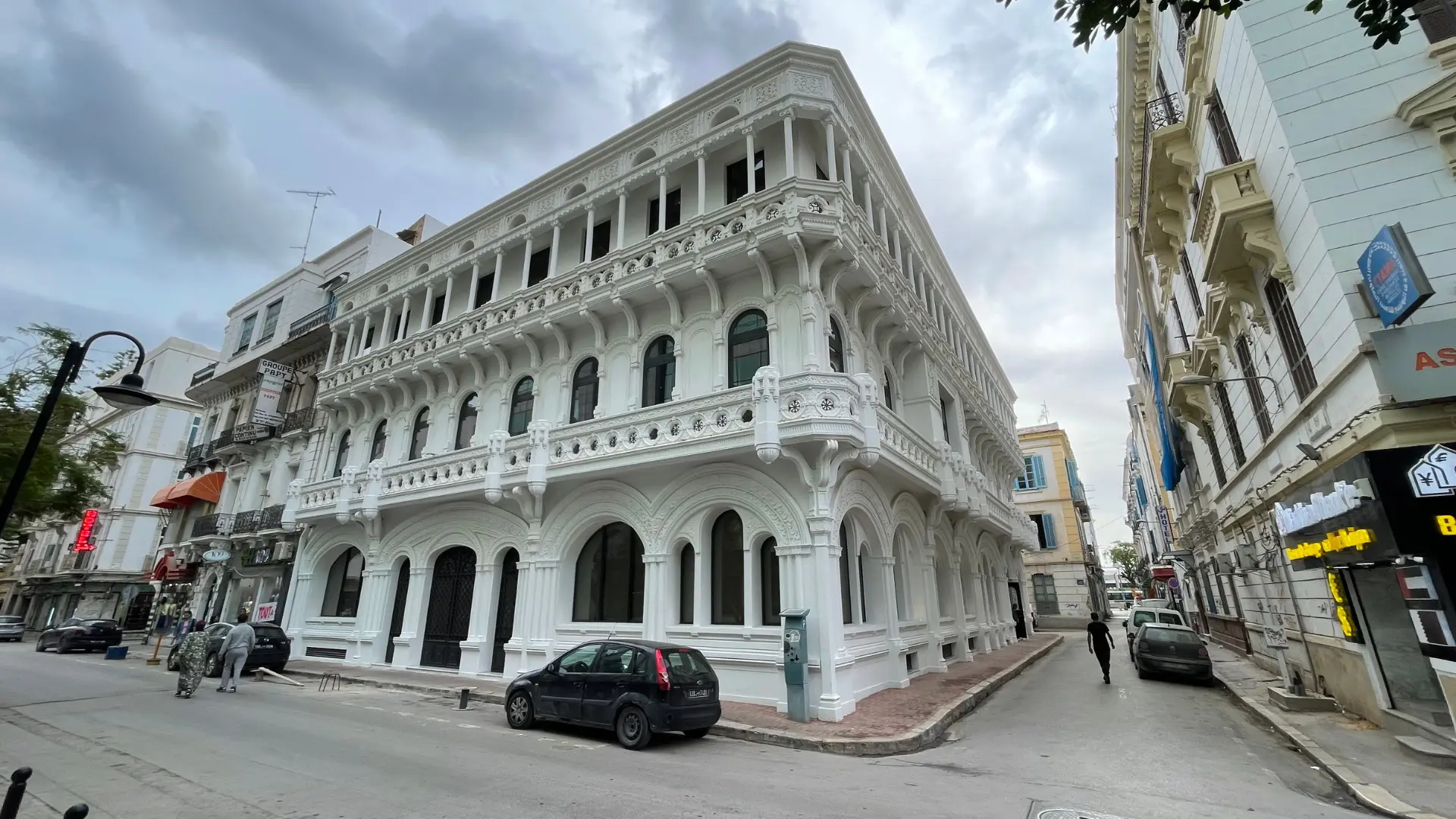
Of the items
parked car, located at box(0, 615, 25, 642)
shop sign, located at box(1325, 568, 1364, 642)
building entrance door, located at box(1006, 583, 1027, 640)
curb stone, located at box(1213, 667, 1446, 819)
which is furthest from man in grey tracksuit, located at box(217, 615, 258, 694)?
parked car, located at box(0, 615, 25, 642)

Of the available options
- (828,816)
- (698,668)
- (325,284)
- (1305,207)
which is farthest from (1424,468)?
(325,284)

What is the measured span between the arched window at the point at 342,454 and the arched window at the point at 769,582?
16782 millimetres

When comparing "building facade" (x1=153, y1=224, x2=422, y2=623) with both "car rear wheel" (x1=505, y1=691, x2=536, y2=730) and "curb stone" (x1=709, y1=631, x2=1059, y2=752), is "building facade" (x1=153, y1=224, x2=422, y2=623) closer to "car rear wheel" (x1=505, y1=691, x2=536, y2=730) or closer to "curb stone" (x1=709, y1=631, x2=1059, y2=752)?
"car rear wheel" (x1=505, y1=691, x2=536, y2=730)

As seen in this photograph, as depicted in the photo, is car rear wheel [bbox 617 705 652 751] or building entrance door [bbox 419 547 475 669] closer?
car rear wheel [bbox 617 705 652 751]

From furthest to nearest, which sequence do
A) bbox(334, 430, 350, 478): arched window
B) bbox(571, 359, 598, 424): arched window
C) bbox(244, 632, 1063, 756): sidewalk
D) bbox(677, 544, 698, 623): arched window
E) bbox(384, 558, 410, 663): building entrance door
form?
1. bbox(334, 430, 350, 478): arched window
2. bbox(384, 558, 410, 663): building entrance door
3. bbox(571, 359, 598, 424): arched window
4. bbox(677, 544, 698, 623): arched window
5. bbox(244, 632, 1063, 756): sidewalk

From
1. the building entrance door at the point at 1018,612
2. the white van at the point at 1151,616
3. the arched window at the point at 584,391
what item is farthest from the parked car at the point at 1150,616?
the arched window at the point at 584,391

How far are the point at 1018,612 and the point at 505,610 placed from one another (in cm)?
2563

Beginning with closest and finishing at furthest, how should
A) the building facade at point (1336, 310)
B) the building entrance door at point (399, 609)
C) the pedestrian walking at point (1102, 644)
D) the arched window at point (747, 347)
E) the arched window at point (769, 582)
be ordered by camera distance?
1. the building facade at point (1336, 310)
2. the arched window at point (769, 582)
3. the arched window at point (747, 347)
4. the pedestrian walking at point (1102, 644)
5. the building entrance door at point (399, 609)

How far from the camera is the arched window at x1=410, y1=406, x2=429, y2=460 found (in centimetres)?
2020

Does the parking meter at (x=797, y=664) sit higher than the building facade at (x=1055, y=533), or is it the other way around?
the building facade at (x=1055, y=533)

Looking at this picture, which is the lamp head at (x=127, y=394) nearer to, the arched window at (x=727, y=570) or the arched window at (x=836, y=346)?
the arched window at (x=727, y=570)

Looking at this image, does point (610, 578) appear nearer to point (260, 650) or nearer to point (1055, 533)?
point (260, 650)

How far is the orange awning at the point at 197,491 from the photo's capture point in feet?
92.9

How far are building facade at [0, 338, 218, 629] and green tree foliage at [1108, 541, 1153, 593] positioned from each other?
252ft
